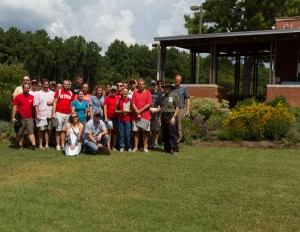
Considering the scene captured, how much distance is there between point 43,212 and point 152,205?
139 centimetres

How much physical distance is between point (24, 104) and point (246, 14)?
23.2 metres

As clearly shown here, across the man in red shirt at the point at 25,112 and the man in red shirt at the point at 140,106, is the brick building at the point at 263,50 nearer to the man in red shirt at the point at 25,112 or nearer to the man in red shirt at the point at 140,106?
the man in red shirt at the point at 140,106

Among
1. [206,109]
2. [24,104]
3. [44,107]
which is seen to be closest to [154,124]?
[44,107]

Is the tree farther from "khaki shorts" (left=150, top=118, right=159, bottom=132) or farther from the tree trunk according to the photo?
"khaki shorts" (left=150, top=118, right=159, bottom=132)

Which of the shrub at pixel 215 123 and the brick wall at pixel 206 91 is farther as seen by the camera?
the brick wall at pixel 206 91

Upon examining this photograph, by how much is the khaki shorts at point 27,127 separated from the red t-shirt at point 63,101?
0.76 metres

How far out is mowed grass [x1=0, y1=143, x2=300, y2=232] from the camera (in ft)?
15.5

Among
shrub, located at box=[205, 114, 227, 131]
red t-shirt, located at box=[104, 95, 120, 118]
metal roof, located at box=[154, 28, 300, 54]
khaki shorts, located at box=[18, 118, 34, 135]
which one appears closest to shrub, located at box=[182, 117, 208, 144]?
shrub, located at box=[205, 114, 227, 131]

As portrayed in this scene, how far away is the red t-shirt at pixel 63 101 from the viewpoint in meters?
10.3

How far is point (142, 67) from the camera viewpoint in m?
85.3

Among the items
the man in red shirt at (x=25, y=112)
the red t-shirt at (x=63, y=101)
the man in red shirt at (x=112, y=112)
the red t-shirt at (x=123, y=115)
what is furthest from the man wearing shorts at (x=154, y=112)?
the man in red shirt at (x=25, y=112)

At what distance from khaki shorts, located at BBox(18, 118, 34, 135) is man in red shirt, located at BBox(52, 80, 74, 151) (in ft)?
1.98

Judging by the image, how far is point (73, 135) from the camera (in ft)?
31.8

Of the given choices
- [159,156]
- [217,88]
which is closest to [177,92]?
[159,156]
